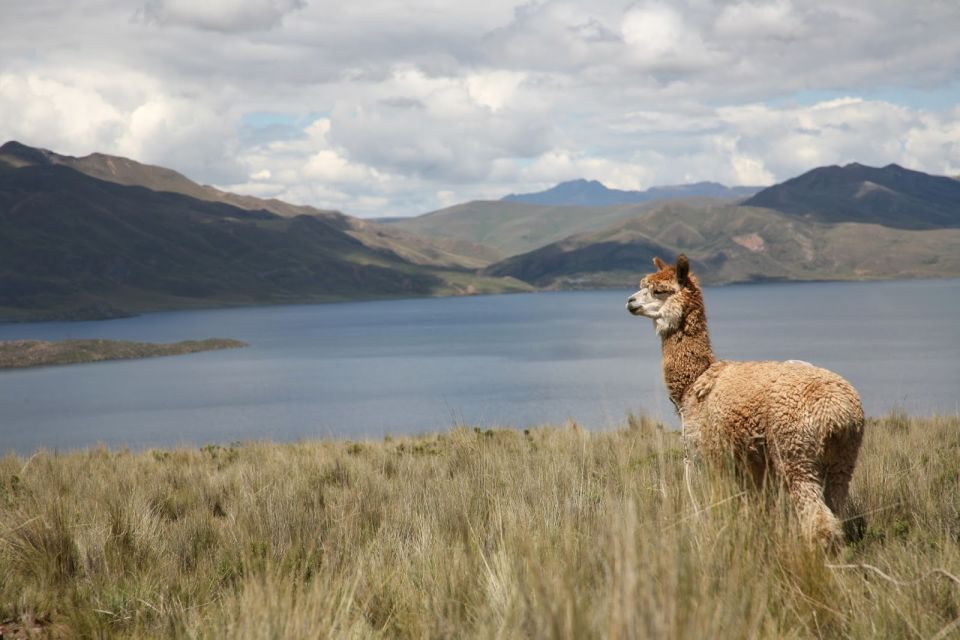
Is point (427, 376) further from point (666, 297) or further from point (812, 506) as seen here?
point (812, 506)

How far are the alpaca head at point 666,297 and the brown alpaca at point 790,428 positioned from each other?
0.47 meters

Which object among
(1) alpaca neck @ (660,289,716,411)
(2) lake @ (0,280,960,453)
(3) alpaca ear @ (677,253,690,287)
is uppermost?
(3) alpaca ear @ (677,253,690,287)

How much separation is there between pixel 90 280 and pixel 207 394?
158m

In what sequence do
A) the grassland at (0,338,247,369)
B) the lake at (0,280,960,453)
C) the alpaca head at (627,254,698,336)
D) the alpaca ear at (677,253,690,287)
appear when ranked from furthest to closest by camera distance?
1. the grassland at (0,338,247,369)
2. the lake at (0,280,960,453)
3. the alpaca head at (627,254,698,336)
4. the alpaca ear at (677,253,690,287)

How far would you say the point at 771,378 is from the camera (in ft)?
14.6

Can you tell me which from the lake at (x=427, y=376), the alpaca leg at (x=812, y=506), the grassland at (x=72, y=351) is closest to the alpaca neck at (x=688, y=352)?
the alpaca leg at (x=812, y=506)

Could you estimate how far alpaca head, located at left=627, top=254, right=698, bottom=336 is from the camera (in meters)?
5.38

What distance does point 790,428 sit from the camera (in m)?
4.27

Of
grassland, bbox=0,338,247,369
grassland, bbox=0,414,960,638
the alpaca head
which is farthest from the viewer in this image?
grassland, bbox=0,338,247,369

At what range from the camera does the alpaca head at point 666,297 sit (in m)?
5.38

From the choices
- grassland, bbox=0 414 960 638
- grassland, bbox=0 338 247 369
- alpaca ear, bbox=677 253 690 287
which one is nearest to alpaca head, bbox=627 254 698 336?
alpaca ear, bbox=677 253 690 287

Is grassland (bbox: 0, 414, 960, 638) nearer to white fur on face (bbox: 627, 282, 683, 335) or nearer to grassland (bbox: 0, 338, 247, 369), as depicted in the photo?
white fur on face (bbox: 627, 282, 683, 335)

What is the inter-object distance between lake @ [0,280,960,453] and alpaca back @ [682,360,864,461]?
7516 millimetres

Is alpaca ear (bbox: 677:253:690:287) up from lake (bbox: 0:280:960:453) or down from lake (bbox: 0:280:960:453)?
up
